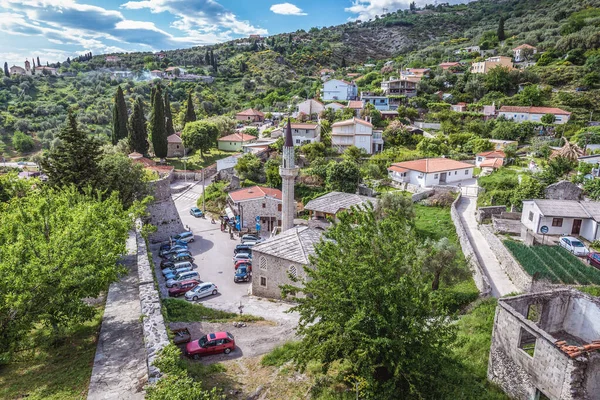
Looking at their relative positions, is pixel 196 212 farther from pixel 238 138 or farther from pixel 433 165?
pixel 433 165

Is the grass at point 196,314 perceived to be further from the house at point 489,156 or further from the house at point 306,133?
the house at point 489,156

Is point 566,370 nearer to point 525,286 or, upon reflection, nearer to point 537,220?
point 525,286

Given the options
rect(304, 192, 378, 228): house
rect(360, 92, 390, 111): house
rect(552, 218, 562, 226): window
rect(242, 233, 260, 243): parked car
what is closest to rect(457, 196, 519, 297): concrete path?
rect(552, 218, 562, 226): window

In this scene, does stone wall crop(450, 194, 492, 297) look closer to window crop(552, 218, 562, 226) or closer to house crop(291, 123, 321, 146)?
window crop(552, 218, 562, 226)

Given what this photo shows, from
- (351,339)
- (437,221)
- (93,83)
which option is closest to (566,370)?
(351,339)

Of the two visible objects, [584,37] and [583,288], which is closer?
[583,288]

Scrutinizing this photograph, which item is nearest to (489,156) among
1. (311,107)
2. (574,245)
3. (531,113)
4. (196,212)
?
(531,113)
